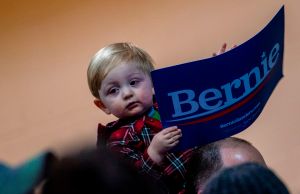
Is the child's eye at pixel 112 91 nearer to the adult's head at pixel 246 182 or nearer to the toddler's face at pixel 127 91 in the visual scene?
the toddler's face at pixel 127 91

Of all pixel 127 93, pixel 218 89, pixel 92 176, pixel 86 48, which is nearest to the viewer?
pixel 92 176

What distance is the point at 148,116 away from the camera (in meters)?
1.04

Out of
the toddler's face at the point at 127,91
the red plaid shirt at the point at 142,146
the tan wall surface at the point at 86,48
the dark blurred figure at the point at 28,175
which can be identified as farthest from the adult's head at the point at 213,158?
the tan wall surface at the point at 86,48

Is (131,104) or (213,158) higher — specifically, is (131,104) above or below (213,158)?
above

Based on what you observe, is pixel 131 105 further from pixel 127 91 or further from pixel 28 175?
pixel 28 175

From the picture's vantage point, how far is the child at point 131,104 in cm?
99

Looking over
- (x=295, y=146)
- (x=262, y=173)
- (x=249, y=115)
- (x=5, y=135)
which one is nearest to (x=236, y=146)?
(x=249, y=115)

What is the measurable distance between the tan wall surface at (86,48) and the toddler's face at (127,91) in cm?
86

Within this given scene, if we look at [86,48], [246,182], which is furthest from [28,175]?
[86,48]

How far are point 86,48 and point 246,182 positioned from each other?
1930mm

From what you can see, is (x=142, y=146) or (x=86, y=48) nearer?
(x=142, y=146)

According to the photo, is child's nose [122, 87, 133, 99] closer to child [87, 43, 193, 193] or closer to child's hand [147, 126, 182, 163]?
child [87, 43, 193, 193]

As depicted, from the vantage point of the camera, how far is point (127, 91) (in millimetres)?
1015

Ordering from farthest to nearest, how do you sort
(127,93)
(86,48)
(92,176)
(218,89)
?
(86,48)
(127,93)
(218,89)
(92,176)
